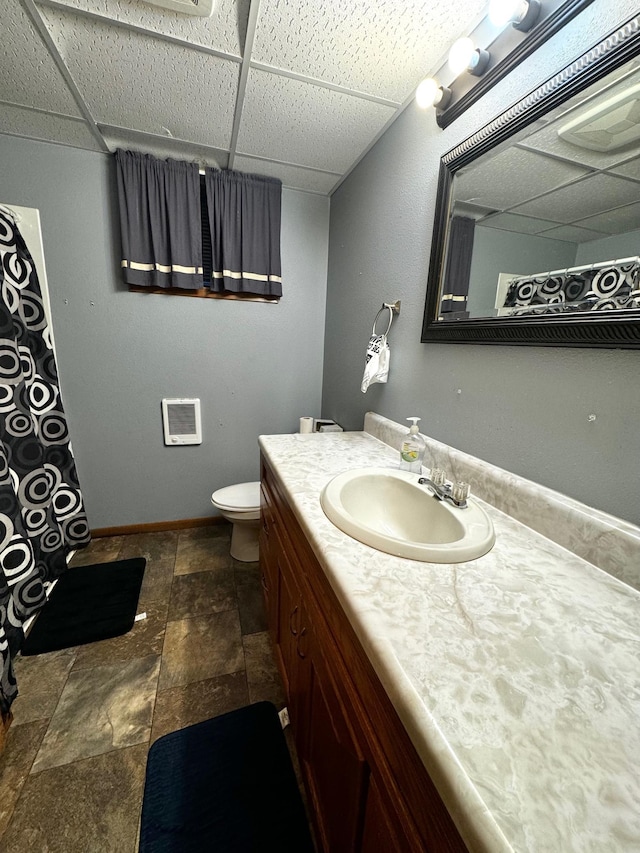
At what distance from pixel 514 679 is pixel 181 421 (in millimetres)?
2063

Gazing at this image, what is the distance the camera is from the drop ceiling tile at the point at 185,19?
3.15 ft

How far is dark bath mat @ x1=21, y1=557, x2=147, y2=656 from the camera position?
140 cm

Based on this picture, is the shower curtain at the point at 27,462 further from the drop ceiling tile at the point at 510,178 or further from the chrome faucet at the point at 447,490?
the drop ceiling tile at the point at 510,178

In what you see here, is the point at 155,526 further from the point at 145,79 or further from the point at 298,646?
the point at 145,79

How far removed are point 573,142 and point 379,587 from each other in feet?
3.49

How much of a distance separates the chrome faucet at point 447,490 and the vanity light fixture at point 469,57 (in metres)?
1.15

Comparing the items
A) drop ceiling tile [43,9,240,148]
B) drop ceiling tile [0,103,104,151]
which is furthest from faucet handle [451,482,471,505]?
drop ceiling tile [0,103,104,151]

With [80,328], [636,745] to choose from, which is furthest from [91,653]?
[636,745]

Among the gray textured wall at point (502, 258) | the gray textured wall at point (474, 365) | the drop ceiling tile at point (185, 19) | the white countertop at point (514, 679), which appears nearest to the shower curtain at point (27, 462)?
the drop ceiling tile at point (185, 19)

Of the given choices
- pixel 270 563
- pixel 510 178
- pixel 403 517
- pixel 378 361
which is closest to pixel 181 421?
pixel 270 563

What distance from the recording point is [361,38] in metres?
1.04

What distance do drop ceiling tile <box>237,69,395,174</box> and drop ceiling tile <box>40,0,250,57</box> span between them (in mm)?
148

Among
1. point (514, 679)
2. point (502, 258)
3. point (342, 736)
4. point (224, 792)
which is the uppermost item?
point (502, 258)

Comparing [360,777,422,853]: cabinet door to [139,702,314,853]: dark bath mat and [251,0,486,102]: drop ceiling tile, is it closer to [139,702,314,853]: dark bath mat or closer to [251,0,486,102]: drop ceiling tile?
[139,702,314,853]: dark bath mat
